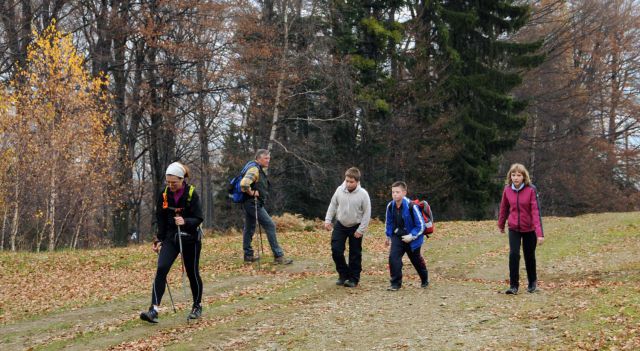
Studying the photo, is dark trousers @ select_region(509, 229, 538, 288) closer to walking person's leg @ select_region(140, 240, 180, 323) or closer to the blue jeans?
walking person's leg @ select_region(140, 240, 180, 323)

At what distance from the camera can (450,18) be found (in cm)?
3603

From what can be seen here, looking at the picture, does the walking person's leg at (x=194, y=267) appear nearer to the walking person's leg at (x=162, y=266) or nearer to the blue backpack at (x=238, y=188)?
the walking person's leg at (x=162, y=266)

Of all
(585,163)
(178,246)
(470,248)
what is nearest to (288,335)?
(178,246)

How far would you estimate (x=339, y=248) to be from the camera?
37.7 feet

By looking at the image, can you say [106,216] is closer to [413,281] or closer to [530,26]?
[413,281]

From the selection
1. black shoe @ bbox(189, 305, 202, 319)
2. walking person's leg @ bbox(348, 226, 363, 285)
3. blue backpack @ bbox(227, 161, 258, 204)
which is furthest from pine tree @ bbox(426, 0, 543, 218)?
black shoe @ bbox(189, 305, 202, 319)

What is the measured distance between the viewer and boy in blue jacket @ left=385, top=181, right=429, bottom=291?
11.2 metres

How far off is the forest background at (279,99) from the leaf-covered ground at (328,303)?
5.18m

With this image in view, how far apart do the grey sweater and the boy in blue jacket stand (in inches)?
15.6

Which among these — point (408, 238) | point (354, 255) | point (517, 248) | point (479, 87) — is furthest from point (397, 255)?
point (479, 87)

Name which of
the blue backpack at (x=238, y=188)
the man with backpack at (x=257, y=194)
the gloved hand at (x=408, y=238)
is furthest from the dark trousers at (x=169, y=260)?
the blue backpack at (x=238, y=188)

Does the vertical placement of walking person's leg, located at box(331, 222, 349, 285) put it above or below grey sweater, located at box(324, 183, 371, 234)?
below

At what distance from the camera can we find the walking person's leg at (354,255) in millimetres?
11602

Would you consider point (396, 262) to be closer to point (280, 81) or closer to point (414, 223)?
point (414, 223)
